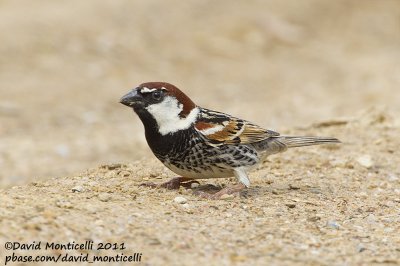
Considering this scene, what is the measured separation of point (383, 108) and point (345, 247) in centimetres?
542

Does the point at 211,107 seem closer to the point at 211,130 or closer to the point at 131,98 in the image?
the point at 211,130

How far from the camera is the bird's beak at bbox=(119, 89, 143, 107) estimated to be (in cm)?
627

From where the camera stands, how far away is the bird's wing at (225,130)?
6.51m

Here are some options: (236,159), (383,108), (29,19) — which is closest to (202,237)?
(236,159)

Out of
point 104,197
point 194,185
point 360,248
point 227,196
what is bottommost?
point 360,248

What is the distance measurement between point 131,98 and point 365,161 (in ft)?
10.2

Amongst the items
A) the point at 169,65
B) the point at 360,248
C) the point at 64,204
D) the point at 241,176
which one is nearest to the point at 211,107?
the point at 169,65

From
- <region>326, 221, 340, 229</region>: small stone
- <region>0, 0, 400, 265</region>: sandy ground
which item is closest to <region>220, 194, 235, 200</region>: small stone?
<region>0, 0, 400, 265</region>: sandy ground

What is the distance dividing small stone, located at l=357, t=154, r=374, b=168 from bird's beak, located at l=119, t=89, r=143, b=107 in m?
2.95

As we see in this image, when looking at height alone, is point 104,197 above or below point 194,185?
below

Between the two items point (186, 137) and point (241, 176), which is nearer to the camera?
point (186, 137)

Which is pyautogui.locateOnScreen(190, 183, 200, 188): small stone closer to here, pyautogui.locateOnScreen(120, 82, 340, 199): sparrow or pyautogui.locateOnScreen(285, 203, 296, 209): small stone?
pyautogui.locateOnScreen(120, 82, 340, 199): sparrow

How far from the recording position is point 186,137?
6.39m

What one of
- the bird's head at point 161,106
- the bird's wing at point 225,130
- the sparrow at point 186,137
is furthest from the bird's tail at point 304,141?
the bird's head at point 161,106
